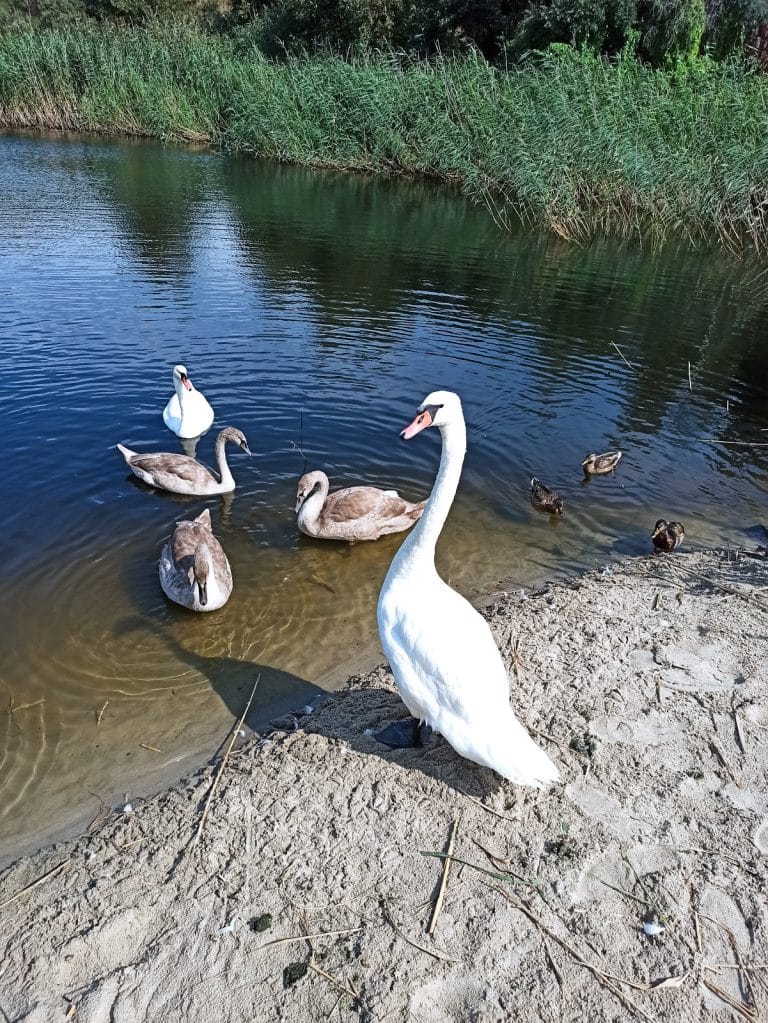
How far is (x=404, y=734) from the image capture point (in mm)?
5289

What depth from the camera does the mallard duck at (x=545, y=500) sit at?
9309 millimetres

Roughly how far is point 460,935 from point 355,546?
211 inches

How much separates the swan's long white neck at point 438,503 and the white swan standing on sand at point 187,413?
20.9ft

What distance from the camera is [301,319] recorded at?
15.2 meters

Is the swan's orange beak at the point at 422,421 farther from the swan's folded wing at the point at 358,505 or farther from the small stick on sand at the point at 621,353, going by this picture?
the small stick on sand at the point at 621,353

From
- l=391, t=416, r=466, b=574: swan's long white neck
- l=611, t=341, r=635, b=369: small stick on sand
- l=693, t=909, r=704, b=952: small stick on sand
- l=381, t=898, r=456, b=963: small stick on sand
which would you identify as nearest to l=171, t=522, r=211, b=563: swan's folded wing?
l=391, t=416, r=466, b=574: swan's long white neck

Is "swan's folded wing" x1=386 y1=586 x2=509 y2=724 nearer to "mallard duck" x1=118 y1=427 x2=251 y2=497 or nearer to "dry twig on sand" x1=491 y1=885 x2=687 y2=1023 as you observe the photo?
"dry twig on sand" x1=491 y1=885 x2=687 y2=1023

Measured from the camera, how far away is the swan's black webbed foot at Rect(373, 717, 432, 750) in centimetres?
517

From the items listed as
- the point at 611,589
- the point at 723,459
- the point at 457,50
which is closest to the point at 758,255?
the point at 723,459

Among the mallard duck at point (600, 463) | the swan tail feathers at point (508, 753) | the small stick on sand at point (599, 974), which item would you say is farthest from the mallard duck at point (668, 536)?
the small stick on sand at point (599, 974)

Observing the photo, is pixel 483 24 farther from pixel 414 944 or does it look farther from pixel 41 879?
pixel 414 944

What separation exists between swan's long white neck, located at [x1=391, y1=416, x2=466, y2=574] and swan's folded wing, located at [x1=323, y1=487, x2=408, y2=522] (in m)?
3.45

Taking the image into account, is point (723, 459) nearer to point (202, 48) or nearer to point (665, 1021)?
point (665, 1021)

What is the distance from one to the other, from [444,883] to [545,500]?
5.98m
